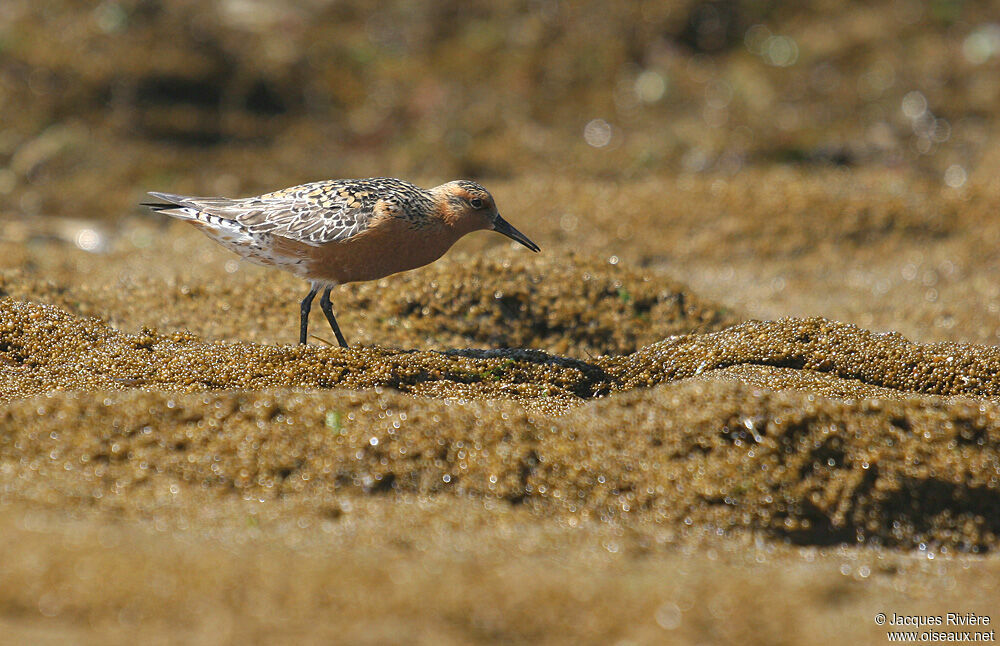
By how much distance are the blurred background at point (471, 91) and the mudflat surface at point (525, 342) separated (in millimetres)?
63

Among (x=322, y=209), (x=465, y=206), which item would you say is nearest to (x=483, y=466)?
(x=322, y=209)

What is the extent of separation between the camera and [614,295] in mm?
8469

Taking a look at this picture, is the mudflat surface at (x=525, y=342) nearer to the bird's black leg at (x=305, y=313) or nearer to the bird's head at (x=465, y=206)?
the bird's black leg at (x=305, y=313)

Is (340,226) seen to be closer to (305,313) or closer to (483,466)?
(305,313)

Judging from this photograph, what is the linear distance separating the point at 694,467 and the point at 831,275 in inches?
265

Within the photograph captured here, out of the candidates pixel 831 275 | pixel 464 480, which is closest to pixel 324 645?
pixel 464 480

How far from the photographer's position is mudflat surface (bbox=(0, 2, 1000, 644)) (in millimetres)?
3746

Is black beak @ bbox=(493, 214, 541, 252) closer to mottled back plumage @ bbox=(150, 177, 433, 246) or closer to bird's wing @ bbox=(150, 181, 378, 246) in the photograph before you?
mottled back plumage @ bbox=(150, 177, 433, 246)

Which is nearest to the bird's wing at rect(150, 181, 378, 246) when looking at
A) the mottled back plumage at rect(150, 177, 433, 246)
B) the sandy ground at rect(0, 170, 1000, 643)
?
the mottled back plumage at rect(150, 177, 433, 246)

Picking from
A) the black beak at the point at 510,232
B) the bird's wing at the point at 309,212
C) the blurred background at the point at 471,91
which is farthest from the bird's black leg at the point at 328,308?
the blurred background at the point at 471,91

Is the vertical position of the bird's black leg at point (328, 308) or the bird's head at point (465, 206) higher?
the bird's head at point (465, 206)

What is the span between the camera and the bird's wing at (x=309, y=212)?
701 cm

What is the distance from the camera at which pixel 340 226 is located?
276 inches

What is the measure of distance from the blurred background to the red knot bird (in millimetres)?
6261
